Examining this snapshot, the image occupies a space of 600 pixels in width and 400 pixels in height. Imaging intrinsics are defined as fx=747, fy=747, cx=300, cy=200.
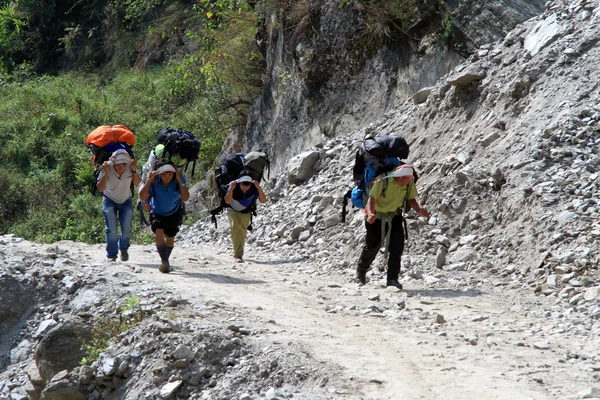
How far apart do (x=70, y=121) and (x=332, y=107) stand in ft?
40.5

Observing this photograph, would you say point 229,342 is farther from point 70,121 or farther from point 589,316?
point 70,121

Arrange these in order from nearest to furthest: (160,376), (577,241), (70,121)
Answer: (160,376) < (577,241) < (70,121)

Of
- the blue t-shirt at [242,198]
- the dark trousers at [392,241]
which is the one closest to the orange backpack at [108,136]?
the blue t-shirt at [242,198]

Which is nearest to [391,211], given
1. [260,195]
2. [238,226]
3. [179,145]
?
[260,195]

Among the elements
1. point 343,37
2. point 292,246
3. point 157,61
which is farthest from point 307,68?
point 157,61

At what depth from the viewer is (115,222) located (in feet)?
31.6

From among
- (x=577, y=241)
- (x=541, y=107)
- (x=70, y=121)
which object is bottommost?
(x=577, y=241)

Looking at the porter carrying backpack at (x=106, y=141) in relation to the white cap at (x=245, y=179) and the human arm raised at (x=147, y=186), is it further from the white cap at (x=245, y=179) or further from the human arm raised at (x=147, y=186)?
the white cap at (x=245, y=179)

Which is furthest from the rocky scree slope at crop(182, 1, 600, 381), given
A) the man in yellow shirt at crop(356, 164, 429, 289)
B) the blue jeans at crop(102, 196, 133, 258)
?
the blue jeans at crop(102, 196, 133, 258)

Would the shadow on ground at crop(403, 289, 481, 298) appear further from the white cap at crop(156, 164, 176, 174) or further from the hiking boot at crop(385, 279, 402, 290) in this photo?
the white cap at crop(156, 164, 176, 174)

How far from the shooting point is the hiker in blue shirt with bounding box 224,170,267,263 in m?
10.6

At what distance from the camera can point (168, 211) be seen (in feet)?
29.8

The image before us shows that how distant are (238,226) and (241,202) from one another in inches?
15.0

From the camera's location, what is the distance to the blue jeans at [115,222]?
9.60m
